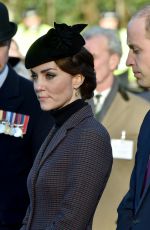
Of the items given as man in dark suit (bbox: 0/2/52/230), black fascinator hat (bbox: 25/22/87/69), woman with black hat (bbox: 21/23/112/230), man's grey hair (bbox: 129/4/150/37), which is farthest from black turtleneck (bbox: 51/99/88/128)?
man in dark suit (bbox: 0/2/52/230)

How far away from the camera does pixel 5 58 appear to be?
18.4ft

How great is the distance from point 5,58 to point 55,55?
964 millimetres

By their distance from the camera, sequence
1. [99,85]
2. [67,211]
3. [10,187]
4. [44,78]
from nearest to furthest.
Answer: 1. [67,211]
2. [44,78]
3. [10,187]
4. [99,85]

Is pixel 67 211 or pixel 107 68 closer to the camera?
pixel 67 211

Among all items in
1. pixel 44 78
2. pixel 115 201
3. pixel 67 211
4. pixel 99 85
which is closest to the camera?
pixel 67 211

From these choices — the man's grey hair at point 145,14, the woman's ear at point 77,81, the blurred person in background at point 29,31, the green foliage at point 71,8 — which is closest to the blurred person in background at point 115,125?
the woman's ear at point 77,81

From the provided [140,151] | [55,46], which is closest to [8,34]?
[55,46]

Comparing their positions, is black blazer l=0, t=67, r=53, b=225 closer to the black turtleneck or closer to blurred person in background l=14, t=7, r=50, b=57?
the black turtleneck

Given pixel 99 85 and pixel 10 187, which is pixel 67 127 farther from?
pixel 99 85

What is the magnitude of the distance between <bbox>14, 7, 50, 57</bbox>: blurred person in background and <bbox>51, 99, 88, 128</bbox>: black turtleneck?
29.6 ft

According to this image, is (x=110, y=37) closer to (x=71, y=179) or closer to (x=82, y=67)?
(x=82, y=67)

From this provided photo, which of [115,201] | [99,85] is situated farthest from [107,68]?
[115,201]

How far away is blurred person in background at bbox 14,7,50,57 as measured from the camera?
14.1 metres

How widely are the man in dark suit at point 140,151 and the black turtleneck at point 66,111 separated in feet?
1.16
